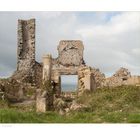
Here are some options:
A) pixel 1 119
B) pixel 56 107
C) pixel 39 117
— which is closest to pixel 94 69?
pixel 56 107

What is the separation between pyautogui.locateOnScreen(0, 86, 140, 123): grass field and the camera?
1510 centimetres

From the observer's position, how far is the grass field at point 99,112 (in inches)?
594

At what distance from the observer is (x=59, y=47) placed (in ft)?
124

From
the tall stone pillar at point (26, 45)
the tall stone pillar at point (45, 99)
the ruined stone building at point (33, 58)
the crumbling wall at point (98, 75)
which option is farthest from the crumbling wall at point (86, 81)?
the tall stone pillar at point (26, 45)

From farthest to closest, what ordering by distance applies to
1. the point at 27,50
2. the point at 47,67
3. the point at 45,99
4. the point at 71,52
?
the point at 71,52 < the point at 27,50 < the point at 47,67 < the point at 45,99

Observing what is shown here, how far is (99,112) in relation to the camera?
1752 centimetres

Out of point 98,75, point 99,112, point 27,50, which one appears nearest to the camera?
point 99,112

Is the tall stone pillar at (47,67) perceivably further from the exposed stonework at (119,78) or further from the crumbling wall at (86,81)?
the exposed stonework at (119,78)

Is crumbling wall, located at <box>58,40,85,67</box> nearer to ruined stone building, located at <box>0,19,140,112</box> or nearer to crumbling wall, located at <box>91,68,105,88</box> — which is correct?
ruined stone building, located at <box>0,19,140,112</box>

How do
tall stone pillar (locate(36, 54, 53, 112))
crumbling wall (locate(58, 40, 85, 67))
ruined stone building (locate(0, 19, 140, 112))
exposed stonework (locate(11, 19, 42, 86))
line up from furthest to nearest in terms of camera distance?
crumbling wall (locate(58, 40, 85, 67)) < exposed stonework (locate(11, 19, 42, 86)) < ruined stone building (locate(0, 19, 140, 112)) < tall stone pillar (locate(36, 54, 53, 112))

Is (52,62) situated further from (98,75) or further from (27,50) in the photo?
(98,75)

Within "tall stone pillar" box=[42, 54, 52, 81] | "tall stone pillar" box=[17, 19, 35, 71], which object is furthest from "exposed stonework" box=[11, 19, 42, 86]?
"tall stone pillar" box=[42, 54, 52, 81]

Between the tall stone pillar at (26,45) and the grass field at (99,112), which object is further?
the tall stone pillar at (26,45)

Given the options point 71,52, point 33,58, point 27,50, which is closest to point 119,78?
point 71,52
